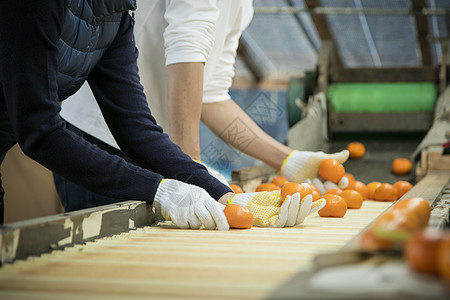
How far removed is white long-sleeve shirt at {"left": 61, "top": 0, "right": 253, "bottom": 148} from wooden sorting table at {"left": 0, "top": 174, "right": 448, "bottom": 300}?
916mm

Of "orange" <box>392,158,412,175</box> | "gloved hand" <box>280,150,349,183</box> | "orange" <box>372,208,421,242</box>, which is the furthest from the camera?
"orange" <box>392,158,412,175</box>

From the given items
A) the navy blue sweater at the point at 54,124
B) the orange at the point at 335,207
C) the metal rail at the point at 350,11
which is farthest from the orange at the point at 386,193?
the metal rail at the point at 350,11

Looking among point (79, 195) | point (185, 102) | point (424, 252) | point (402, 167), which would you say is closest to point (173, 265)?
point (424, 252)

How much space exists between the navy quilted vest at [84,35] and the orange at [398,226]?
99 cm

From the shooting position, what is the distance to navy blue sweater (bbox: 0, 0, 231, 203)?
1281mm

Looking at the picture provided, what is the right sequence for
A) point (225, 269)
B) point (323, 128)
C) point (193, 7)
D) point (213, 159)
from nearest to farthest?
1. point (225, 269)
2. point (193, 7)
3. point (213, 159)
4. point (323, 128)

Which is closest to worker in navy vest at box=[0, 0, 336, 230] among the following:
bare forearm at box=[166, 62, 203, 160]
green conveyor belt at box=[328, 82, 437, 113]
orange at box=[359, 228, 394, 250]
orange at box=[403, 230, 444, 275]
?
bare forearm at box=[166, 62, 203, 160]

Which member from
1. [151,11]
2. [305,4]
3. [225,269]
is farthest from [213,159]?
[305,4]

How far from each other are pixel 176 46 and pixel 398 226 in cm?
152

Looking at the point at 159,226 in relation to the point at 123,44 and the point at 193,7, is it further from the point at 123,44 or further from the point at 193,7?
the point at 193,7

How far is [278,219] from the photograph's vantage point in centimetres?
162

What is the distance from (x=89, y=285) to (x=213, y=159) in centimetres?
239

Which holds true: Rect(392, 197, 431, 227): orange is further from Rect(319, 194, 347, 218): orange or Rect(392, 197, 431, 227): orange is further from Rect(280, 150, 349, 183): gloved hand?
Rect(280, 150, 349, 183): gloved hand

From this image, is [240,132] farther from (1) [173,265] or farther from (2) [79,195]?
(1) [173,265]
